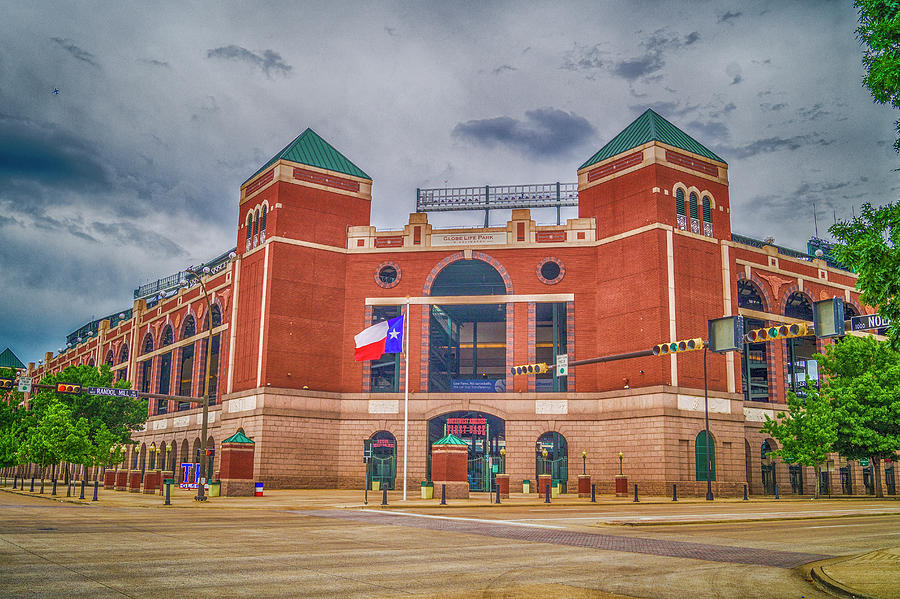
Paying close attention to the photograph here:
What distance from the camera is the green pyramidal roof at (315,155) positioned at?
61.6m

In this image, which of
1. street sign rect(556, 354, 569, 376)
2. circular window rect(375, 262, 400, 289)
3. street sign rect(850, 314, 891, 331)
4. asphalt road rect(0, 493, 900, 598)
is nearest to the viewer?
asphalt road rect(0, 493, 900, 598)

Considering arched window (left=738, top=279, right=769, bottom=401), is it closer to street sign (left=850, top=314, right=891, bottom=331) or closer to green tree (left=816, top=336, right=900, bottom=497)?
green tree (left=816, top=336, right=900, bottom=497)

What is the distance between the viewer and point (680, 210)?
56.7 m

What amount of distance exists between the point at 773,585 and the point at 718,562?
2841mm

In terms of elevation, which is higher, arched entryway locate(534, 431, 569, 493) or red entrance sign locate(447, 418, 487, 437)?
red entrance sign locate(447, 418, 487, 437)

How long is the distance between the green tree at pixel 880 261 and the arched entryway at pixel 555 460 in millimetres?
42927

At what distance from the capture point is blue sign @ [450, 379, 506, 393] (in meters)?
58.4

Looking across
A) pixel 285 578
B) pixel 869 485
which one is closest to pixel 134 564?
pixel 285 578

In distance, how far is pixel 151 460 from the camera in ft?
255

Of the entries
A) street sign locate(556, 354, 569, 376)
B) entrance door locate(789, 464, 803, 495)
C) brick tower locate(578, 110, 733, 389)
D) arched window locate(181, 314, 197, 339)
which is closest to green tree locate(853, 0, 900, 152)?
street sign locate(556, 354, 569, 376)

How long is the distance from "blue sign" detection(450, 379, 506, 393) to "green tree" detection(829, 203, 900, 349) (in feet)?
146

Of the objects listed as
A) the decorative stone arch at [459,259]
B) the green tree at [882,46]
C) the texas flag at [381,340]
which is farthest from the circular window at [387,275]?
the green tree at [882,46]

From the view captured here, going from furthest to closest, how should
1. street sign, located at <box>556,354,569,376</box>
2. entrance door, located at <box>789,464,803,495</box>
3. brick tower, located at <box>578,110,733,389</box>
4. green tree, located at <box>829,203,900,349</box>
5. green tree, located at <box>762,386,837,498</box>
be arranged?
1. entrance door, located at <box>789,464,803,495</box>
2. brick tower, located at <box>578,110,733,389</box>
3. green tree, located at <box>762,386,837,498</box>
4. street sign, located at <box>556,354,569,376</box>
5. green tree, located at <box>829,203,900,349</box>

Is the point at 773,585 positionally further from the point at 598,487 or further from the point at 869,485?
the point at 869,485
